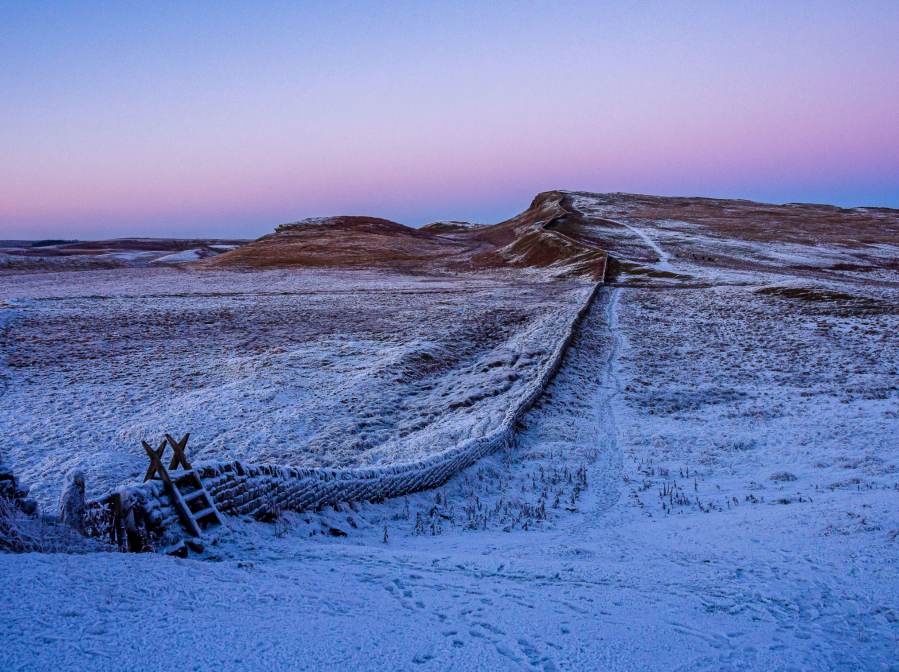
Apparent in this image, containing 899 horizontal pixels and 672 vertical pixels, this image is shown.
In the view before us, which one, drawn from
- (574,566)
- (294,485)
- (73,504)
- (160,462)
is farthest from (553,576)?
(73,504)

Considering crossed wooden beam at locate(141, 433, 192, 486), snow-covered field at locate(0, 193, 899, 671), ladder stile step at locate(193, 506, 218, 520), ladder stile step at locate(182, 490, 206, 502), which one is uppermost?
crossed wooden beam at locate(141, 433, 192, 486)

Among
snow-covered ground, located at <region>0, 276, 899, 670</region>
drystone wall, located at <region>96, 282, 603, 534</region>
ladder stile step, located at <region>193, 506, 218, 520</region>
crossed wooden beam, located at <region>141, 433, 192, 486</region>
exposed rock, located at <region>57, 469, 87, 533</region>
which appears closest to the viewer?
snow-covered ground, located at <region>0, 276, 899, 670</region>

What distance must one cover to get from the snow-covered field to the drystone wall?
0.82 feet

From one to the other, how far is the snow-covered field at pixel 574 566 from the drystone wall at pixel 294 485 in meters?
0.25

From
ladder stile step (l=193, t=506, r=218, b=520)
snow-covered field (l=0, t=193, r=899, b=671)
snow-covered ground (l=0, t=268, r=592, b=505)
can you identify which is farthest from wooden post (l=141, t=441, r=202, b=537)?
snow-covered ground (l=0, t=268, r=592, b=505)

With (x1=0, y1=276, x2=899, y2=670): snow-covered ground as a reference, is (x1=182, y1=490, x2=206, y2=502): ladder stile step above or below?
above

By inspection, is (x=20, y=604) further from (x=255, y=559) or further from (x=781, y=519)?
(x=781, y=519)

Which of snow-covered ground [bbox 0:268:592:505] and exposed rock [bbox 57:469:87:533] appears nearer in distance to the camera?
exposed rock [bbox 57:469:87:533]

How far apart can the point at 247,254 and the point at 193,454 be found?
216 ft

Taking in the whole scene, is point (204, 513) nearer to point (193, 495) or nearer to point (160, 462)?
point (193, 495)

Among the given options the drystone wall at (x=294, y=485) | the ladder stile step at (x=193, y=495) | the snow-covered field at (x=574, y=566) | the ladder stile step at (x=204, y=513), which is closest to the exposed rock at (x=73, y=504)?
the drystone wall at (x=294, y=485)

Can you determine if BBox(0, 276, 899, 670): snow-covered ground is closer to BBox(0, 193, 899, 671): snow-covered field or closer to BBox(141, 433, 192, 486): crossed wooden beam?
BBox(0, 193, 899, 671): snow-covered field

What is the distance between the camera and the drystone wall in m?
6.42

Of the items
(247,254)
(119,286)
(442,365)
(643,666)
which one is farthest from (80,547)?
(247,254)
